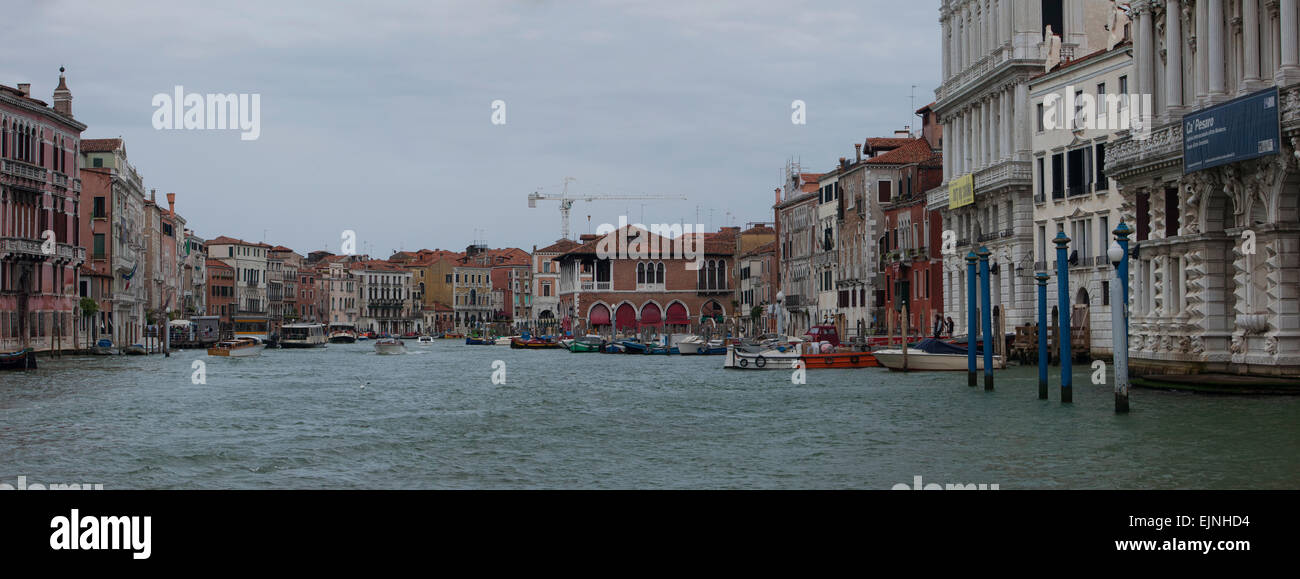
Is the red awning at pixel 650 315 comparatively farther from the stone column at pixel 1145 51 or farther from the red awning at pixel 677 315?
the stone column at pixel 1145 51

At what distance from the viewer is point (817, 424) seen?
2388 cm

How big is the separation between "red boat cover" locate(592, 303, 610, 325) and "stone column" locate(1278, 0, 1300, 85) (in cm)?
7209

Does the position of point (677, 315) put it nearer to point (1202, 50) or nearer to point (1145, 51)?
point (1145, 51)

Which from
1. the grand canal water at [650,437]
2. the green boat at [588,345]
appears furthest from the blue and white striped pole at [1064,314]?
the green boat at [588,345]

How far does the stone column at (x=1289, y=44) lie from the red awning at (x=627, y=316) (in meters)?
71.8

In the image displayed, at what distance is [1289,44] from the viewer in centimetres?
2383

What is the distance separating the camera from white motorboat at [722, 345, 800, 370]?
45.3m

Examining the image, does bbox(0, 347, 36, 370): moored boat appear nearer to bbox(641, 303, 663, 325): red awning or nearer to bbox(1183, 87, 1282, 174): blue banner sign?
bbox(1183, 87, 1282, 174): blue banner sign

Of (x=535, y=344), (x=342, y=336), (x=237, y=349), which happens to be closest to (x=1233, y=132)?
(x=237, y=349)

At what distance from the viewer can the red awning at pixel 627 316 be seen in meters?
94.5

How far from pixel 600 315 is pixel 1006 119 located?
5217 centimetres

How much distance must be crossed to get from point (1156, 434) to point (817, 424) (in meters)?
5.95


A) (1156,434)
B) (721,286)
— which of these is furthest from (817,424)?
(721,286)
